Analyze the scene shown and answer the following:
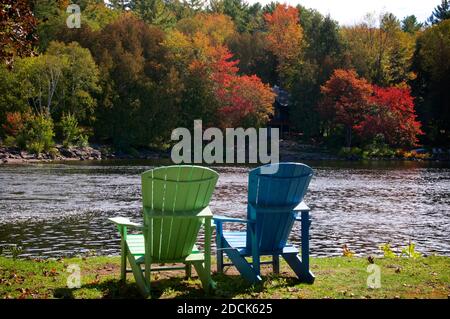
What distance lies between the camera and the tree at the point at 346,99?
45.2 meters

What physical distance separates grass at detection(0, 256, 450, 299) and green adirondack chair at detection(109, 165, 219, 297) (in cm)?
28

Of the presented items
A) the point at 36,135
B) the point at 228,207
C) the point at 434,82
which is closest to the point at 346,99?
the point at 434,82

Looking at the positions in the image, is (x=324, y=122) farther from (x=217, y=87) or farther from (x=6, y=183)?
(x=6, y=183)

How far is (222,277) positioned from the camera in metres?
6.70

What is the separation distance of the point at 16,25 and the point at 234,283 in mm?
3880

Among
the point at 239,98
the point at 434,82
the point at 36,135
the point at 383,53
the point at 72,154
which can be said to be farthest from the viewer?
the point at 383,53

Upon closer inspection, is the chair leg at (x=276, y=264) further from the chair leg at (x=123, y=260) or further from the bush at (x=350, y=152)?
the bush at (x=350, y=152)

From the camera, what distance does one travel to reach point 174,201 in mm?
5809

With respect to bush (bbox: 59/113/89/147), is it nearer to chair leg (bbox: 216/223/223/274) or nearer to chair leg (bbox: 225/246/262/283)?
chair leg (bbox: 216/223/223/274)

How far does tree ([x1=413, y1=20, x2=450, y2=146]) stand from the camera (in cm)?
4709

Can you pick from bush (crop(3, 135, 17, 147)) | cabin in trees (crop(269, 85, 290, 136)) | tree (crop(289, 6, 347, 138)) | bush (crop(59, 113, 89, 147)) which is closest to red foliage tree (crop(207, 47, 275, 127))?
tree (crop(289, 6, 347, 138))

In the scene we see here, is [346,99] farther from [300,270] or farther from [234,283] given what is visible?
[234,283]

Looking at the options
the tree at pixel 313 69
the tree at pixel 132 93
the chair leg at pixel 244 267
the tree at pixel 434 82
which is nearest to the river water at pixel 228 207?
the chair leg at pixel 244 267

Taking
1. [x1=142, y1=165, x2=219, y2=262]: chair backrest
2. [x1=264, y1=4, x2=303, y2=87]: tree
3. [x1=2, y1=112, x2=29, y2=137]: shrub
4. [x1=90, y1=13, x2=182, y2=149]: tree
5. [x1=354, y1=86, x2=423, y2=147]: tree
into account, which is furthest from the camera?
[x1=264, y1=4, x2=303, y2=87]: tree
